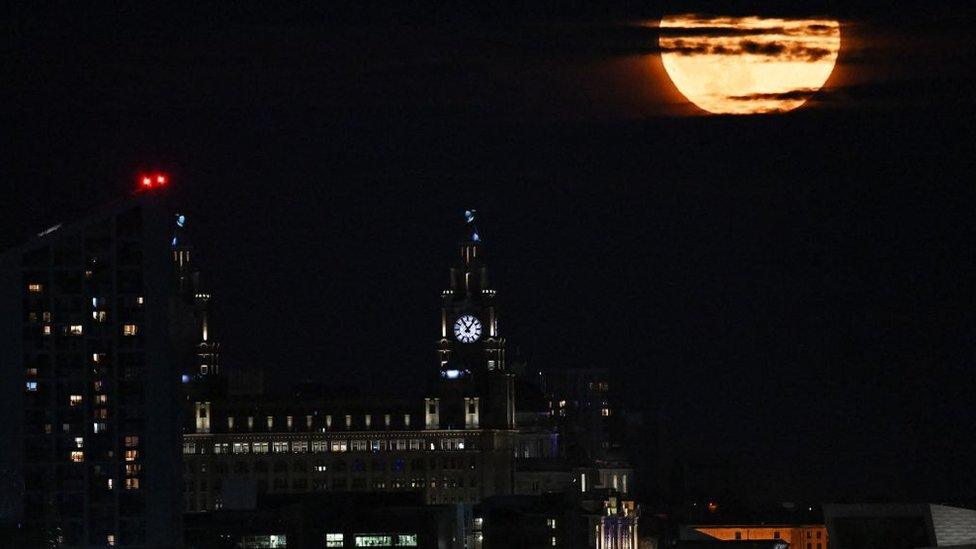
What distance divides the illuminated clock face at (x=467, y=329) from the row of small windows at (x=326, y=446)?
33.5 ft

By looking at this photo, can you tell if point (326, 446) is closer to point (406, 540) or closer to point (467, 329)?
point (467, 329)

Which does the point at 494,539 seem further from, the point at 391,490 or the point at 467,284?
the point at 467,284

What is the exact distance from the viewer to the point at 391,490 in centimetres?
15725

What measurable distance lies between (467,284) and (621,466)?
16.0 meters

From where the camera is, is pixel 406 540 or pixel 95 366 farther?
pixel 406 540

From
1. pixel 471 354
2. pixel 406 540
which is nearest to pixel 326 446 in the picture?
pixel 471 354

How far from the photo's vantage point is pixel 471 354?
17125 cm

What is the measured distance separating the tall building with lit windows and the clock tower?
124 ft

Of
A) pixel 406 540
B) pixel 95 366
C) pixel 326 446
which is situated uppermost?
pixel 326 446

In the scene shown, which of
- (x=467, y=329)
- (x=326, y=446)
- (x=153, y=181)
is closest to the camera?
(x=153, y=181)

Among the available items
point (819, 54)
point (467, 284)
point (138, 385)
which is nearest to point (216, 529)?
point (138, 385)

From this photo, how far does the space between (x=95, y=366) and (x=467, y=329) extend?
49.9m

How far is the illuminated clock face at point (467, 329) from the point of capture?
172250 mm

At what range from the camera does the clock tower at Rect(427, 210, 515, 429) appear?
16312cm
